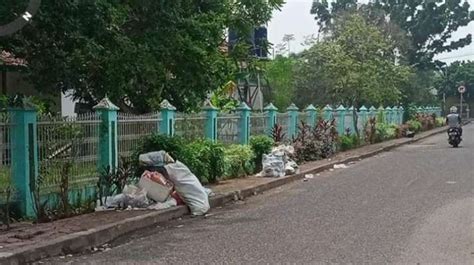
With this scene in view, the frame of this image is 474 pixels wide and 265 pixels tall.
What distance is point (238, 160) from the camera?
15.7 meters

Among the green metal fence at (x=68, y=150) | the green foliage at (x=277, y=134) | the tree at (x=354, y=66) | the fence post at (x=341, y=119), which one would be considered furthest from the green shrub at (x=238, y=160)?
the tree at (x=354, y=66)

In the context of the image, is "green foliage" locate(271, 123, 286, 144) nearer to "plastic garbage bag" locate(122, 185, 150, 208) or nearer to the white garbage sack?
the white garbage sack

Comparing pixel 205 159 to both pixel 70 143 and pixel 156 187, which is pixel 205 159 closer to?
pixel 156 187

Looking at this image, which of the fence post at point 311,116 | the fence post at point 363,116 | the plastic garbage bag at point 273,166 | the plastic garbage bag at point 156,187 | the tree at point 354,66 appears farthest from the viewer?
the fence post at point 363,116

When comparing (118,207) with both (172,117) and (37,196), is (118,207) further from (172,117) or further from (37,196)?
(172,117)

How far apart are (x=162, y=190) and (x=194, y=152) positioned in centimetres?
250

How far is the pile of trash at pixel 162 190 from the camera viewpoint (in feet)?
34.3

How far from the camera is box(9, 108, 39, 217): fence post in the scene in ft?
30.3

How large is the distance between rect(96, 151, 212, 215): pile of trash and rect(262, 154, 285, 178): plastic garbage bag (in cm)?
496

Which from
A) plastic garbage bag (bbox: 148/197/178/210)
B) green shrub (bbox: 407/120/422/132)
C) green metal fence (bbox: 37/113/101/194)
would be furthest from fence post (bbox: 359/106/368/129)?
green metal fence (bbox: 37/113/101/194)

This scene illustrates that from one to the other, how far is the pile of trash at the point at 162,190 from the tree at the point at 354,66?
18671 mm

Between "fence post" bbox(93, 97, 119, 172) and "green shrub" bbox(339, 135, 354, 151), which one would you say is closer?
"fence post" bbox(93, 97, 119, 172)

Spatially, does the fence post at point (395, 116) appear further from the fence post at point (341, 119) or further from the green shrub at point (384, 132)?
the fence post at point (341, 119)

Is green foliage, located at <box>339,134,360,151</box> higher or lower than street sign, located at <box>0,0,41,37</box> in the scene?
lower
